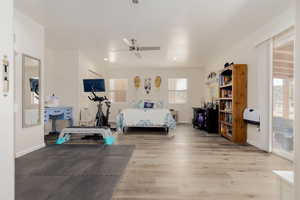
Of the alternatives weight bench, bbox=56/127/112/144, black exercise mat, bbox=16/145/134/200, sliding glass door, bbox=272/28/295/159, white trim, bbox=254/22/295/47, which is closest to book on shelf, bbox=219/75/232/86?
white trim, bbox=254/22/295/47

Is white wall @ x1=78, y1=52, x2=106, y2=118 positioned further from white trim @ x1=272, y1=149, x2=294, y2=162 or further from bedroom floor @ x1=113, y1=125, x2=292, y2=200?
white trim @ x1=272, y1=149, x2=294, y2=162

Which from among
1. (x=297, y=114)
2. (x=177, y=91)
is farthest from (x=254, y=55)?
(x=177, y=91)

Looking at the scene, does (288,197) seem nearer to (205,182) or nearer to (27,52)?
(205,182)

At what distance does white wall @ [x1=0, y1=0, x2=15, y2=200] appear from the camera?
0.99m

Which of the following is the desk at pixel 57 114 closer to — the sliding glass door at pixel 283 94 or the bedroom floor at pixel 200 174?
the bedroom floor at pixel 200 174

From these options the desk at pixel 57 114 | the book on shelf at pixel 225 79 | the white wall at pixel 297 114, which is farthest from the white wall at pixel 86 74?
the white wall at pixel 297 114

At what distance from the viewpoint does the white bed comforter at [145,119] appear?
5.57 m

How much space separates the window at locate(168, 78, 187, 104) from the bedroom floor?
15.9ft

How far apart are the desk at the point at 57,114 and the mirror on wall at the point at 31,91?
1206 mm

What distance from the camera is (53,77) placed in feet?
18.1

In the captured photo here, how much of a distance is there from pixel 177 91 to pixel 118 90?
2859 mm

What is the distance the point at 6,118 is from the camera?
3.32ft

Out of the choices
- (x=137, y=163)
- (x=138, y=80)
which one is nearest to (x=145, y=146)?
(x=137, y=163)

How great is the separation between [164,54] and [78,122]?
3.56m
